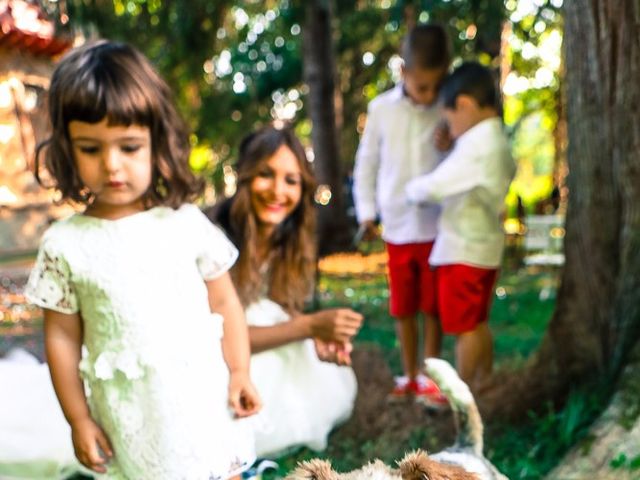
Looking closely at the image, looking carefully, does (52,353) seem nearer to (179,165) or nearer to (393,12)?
(179,165)

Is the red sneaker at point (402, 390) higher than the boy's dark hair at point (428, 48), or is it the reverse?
the boy's dark hair at point (428, 48)

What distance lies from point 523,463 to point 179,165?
5.78 ft

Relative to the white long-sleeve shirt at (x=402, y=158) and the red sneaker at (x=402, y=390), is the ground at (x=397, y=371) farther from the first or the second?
the white long-sleeve shirt at (x=402, y=158)

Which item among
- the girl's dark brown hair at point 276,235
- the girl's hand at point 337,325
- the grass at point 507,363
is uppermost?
the girl's dark brown hair at point 276,235

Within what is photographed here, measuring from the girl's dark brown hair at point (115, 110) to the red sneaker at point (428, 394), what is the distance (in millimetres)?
1839

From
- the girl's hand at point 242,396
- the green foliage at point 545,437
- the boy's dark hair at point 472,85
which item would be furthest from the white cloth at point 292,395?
the boy's dark hair at point 472,85

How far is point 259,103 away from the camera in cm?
1050

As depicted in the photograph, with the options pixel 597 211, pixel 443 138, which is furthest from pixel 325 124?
pixel 597 211

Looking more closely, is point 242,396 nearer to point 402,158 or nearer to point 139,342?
point 139,342

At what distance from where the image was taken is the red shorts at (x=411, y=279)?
12.3 feet

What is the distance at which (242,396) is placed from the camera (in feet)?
6.69

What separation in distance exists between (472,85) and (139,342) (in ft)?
6.95

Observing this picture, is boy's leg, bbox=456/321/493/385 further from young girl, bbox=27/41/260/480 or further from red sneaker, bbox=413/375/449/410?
young girl, bbox=27/41/260/480

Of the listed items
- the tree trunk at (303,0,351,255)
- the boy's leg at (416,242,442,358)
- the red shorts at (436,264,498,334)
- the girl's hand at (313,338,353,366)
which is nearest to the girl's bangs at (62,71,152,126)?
the girl's hand at (313,338,353,366)
